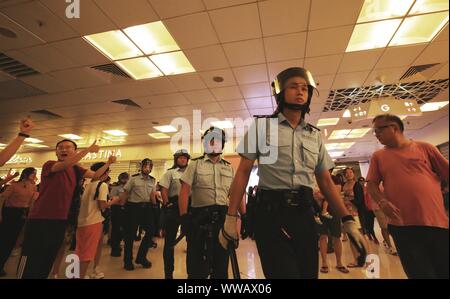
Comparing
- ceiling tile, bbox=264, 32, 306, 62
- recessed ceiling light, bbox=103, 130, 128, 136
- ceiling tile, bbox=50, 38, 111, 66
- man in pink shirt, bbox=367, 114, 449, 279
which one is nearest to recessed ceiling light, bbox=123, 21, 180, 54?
ceiling tile, bbox=50, 38, 111, 66

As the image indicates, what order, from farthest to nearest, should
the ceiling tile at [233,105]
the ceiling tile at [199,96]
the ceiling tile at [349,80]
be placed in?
the ceiling tile at [233,105]
the ceiling tile at [199,96]
the ceiling tile at [349,80]

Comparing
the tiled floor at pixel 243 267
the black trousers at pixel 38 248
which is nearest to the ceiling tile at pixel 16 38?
the black trousers at pixel 38 248

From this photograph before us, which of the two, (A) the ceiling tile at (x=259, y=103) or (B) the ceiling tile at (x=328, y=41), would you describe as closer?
(B) the ceiling tile at (x=328, y=41)

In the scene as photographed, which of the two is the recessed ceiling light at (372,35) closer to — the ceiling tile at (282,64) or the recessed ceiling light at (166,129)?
the ceiling tile at (282,64)

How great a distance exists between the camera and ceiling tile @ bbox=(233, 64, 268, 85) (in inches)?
171

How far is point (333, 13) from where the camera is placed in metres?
3.08

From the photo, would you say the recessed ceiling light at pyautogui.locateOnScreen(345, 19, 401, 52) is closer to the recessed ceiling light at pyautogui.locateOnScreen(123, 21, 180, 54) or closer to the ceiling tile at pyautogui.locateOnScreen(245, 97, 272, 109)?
the ceiling tile at pyautogui.locateOnScreen(245, 97, 272, 109)

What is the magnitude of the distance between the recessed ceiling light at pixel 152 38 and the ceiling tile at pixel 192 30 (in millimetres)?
182

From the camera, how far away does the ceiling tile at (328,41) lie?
135 inches

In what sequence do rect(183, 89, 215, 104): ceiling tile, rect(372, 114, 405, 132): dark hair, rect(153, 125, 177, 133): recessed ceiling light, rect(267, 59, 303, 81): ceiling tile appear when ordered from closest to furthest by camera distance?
rect(372, 114, 405, 132): dark hair
rect(267, 59, 303, 81): ceiling tile
rect(183, 89, 215, 104): ceiling tile
rect(153, 125, 177, 133): recessed ceiling light

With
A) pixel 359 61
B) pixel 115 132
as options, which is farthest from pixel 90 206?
pixel 115 132

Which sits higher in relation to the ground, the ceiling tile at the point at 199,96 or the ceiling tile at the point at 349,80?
the ceiling tile at the point at 349,80

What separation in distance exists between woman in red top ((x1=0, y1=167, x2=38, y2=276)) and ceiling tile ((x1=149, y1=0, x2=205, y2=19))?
10.4 feet
